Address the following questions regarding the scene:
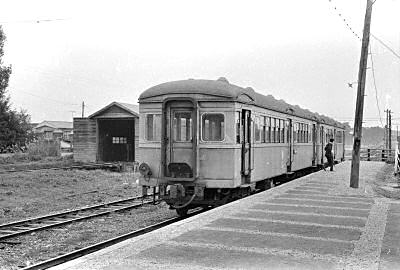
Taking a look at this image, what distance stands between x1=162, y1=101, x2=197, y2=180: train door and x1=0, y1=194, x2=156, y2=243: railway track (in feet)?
3.15

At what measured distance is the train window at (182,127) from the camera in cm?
1238

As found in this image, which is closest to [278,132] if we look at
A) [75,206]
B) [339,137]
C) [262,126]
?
[262,126]

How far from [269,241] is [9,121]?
3613cm

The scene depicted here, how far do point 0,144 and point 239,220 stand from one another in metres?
34.5

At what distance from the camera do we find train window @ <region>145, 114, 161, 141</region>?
12.6m

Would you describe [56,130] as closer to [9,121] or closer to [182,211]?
[9,121]

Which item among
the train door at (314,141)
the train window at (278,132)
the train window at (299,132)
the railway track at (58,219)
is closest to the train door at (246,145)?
the railway track at (58,219)

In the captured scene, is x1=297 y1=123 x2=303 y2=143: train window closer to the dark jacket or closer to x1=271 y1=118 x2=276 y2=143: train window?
the dark jacket

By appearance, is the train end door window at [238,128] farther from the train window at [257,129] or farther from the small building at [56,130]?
the small building at [56,130]

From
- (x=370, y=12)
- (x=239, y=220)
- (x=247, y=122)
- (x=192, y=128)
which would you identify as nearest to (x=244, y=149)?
(x=247, y=122)

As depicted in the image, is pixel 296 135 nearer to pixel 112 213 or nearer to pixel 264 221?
pixel 112 213

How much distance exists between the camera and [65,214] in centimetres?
1407

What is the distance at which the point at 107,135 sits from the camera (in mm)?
36375

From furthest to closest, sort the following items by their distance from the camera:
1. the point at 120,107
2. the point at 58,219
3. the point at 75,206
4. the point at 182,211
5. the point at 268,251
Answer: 1. the point at 120,107
2. the point at 75,206
3. the point at 58,219
4. the point at 182,211
5. the point at 268,251
